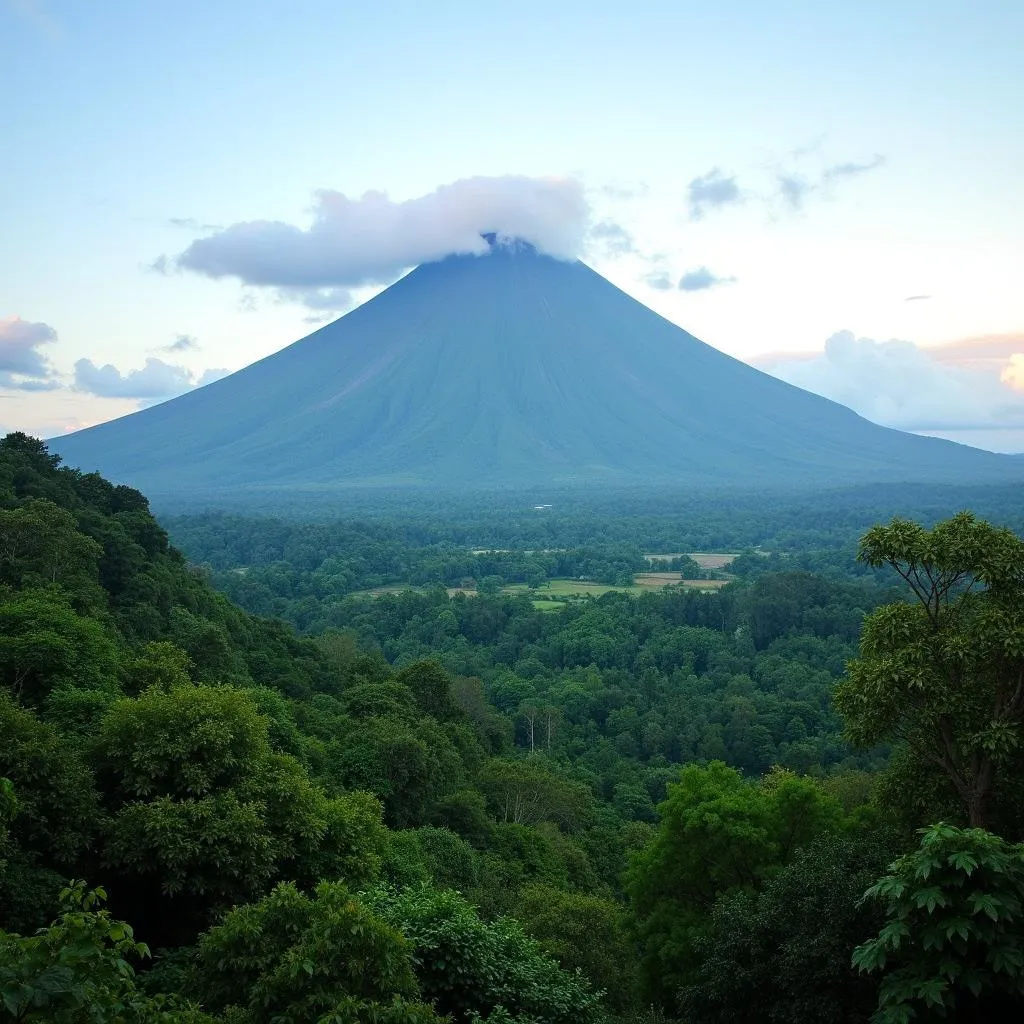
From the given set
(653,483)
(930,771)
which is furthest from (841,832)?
(653,483)

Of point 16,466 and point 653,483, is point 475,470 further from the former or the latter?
point 16,466

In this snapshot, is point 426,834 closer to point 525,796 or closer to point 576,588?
point 525,796

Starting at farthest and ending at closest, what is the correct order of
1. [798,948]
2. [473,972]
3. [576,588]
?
[576,588] → [798,948] → [473,972]

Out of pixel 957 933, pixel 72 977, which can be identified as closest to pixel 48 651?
pixel 72 977

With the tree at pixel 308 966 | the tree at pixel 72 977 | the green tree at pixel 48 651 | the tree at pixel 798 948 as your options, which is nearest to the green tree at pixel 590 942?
the tree at pixel 798 948

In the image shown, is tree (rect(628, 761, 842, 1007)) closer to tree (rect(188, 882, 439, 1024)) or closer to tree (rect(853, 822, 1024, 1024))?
tree (rect(188, 882, 439, 1024))

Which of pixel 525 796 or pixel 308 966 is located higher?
pixel 308 966

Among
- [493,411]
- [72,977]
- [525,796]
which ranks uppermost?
[493,411]

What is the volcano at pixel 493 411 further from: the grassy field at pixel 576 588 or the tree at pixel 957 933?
the tree at pixel 957 933
